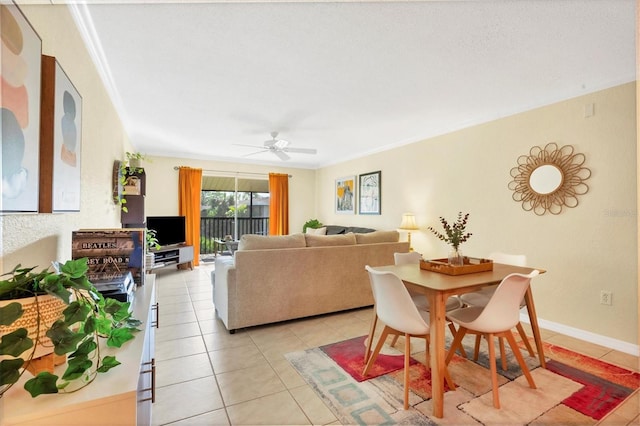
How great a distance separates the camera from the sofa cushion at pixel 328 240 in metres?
3.32

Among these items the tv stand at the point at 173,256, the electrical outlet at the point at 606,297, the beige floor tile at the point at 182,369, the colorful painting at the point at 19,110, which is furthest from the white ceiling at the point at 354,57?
the beige floor tile at the point at 182,369

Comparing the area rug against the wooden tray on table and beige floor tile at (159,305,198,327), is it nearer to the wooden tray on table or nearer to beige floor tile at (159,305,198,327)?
the wooden tray on table

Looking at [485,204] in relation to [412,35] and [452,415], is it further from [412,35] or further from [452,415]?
[452,415]

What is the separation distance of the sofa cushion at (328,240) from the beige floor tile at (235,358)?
1.19 m

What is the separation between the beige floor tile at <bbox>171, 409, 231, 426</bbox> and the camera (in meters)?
1.70

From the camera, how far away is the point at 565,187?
3.00m

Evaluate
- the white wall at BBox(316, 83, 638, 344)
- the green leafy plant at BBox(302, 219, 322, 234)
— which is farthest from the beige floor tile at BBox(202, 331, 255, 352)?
the green leafy plant at BBox(302, 219, 322, 234)

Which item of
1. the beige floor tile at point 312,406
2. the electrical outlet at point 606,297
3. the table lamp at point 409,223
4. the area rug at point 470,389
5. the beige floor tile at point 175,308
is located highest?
the table lamp at point 409,223

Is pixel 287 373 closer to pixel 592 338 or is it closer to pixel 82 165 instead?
pixel 82 165

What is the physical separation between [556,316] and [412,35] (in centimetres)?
305

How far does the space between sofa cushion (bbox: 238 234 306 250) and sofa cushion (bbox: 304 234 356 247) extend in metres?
0.10

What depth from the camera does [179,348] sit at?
2605mm

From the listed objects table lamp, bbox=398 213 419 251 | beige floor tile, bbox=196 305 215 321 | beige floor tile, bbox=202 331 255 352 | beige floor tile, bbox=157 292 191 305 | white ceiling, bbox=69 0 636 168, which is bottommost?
beige floor tile, bbox=202 331 255 352

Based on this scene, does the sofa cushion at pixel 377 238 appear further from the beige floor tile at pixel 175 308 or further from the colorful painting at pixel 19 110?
the colorful painting at pixel 19 110
